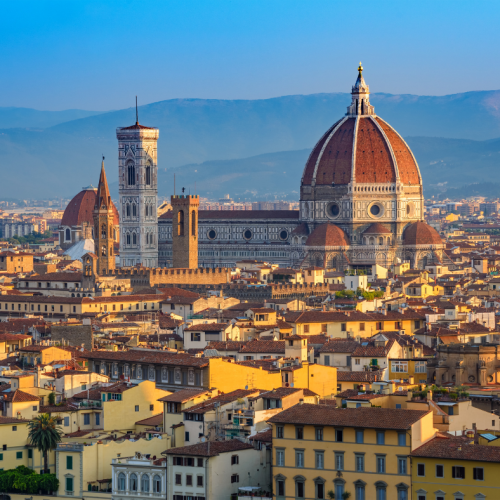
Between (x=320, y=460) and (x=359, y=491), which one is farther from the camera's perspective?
(x=320, y=460)

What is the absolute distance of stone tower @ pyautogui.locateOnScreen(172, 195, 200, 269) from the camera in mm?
137000

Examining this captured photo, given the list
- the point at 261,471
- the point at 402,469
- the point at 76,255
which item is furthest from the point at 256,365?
the point at 76,255

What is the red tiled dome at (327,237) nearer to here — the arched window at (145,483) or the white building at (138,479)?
the white building at (138,479)

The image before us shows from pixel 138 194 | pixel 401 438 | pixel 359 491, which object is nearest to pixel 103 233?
pixel 138 194

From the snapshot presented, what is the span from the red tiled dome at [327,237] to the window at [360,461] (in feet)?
362

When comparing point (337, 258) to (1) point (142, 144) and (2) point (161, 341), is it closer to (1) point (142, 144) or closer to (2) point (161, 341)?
(1) point (142, 144)

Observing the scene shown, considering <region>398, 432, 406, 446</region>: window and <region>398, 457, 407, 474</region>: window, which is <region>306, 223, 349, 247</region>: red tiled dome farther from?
<region>398, 457, 407, 474</region>: window

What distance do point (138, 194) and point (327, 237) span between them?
2171cm

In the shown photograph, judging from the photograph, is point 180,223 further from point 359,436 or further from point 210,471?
point 359,436

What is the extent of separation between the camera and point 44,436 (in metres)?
41.6

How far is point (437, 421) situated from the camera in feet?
130

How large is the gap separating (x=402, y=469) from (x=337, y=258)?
111382 mm

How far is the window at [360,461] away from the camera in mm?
36406

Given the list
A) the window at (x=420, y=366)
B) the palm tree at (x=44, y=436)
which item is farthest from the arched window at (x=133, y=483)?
the window at (x=420, y=366)
